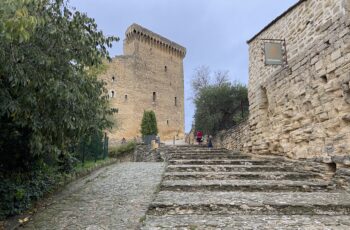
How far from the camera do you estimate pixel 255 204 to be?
177 inches

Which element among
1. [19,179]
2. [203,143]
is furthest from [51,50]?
[203,143]

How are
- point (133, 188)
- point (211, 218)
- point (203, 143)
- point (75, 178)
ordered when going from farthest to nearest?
Answer: point (203, 143)
point (75, 178)
point (133, 188)
point (211, 218)

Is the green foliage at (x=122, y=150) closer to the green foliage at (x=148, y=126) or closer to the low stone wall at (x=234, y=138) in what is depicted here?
the green foliage at (x=148, y=126)

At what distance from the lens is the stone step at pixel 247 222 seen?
368 centimetres

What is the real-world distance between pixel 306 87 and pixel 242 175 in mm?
2318

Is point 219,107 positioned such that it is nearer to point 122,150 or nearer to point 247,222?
point 122,150

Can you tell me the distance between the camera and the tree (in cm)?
342

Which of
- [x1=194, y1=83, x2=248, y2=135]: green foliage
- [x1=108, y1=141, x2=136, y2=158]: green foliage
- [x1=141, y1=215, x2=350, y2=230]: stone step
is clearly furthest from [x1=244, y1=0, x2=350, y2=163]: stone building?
[x1=108, y1=141, x2=136, y2=158]: green foliage

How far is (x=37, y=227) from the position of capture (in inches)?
154

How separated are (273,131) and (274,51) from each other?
6.86 feet

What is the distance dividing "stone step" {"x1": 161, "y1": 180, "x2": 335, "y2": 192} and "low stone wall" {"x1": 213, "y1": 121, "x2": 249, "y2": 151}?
4696mm

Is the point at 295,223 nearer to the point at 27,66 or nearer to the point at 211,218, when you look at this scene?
the point at 211,218

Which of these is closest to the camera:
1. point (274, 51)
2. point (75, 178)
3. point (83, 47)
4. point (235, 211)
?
point (235, 211)

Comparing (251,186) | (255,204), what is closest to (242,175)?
(251,186)
